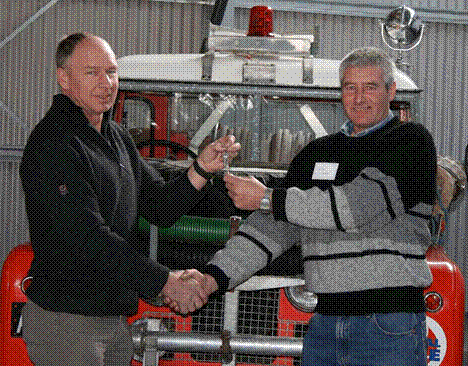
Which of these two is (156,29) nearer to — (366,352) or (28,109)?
(28,109)

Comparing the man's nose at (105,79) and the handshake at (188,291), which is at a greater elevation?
the man's nose at (105,79)

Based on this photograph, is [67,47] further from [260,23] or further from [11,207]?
[11,207]

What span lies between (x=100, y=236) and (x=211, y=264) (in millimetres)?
499

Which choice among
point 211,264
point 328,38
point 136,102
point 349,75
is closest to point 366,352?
point 211,264

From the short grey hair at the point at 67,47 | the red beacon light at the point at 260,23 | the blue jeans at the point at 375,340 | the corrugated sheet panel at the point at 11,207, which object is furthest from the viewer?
the corrugated sheet panel at the point at 11,207

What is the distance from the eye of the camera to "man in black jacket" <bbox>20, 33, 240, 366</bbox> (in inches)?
102

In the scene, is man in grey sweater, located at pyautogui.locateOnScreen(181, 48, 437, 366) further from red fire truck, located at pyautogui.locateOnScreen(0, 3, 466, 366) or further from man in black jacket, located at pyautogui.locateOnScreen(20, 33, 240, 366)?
red fire truck, located at pyautogui.locateOnScreen(0, 3, 466, 366)

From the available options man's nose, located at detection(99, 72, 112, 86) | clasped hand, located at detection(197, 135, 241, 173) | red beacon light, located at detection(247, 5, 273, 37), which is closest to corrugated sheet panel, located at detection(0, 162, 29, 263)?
red beacon light, located at detection(247, 5, 273, 37)

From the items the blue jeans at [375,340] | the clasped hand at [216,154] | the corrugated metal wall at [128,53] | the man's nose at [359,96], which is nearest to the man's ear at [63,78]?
the clasped hand at [216,154]

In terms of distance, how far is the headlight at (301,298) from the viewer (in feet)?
11.7

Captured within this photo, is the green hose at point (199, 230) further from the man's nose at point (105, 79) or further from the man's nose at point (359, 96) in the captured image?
the man's nose at point (359, 96)

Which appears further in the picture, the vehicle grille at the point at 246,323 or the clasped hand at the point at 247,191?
the vehicle grille at the point at 246,323

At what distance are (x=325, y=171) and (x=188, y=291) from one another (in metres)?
0.70

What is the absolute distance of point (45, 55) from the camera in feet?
35.1
